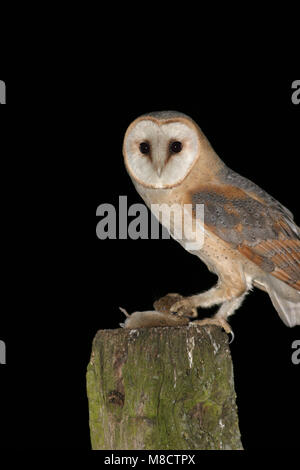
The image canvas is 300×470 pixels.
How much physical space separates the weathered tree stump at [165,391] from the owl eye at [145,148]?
122cm

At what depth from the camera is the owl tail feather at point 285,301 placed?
15.1ft

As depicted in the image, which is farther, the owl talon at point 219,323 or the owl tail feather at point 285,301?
the owl tail feather at point 285,301

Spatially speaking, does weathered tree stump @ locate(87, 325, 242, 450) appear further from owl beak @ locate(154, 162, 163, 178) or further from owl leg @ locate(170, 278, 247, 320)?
owl beak @ locate(154, 162, 163, 178)

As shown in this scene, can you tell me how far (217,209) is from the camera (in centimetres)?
440

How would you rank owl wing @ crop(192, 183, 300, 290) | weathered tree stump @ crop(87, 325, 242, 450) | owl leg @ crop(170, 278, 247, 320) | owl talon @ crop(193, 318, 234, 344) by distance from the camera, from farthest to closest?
owl leg @ crop(170, 278, 247, 320) < owl wing @ crop(192, 183, 300, 290) < owl talon @ crop(193, 318, 234, 344) < weathered tree stump @ crop(87, 325, 242, 450)

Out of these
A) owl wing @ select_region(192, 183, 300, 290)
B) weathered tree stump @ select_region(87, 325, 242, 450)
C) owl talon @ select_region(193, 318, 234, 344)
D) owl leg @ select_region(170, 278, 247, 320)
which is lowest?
weathered tree stump @ select_region(87, 325, 242, 450)

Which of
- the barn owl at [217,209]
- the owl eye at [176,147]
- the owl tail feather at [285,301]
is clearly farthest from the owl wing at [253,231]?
the owl eye at [176,147]

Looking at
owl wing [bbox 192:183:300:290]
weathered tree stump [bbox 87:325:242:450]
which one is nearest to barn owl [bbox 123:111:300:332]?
owl wing [bbox 192:183:300:290]

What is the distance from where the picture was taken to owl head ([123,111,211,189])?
435 centimetres

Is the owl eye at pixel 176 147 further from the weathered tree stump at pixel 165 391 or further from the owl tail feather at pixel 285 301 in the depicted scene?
the weathered tree stump at pixel 165 391

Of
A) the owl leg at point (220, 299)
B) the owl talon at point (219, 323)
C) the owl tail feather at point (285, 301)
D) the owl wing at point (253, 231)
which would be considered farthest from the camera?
the owl tail feather at point (285, 301)

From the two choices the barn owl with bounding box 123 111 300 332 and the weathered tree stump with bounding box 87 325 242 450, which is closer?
the weathered tree stump with bounding box 87 325 242 450
